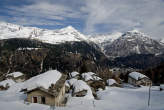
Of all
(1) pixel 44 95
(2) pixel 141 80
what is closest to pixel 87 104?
(1) pixel 44 95

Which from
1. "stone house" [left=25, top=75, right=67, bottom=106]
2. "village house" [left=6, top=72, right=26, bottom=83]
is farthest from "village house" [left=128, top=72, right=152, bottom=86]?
"village house" [left=6, top=72, right=26, bottom=83]

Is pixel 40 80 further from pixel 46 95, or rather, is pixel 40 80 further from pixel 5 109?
pixel 5 109

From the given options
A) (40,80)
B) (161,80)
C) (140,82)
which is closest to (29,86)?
(40,80)

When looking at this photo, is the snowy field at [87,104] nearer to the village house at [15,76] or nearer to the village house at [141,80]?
the village house at [141,80]

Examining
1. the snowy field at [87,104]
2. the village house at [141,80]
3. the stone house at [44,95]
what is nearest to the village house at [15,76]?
the snowy field at [87,104]

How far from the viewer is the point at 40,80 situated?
23750 mm

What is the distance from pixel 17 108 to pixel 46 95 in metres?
6.74

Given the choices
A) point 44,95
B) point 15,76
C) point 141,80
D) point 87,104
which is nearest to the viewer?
point 44,95

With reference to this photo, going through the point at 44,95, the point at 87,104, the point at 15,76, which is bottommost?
the point at 15,76

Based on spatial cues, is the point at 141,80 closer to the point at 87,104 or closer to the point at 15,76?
the point at 87,104

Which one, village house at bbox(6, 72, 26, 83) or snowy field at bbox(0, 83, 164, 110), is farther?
village house at bbox(6, 72, 26, 83)

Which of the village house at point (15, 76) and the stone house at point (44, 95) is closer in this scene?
the stone house at point (44, 95)

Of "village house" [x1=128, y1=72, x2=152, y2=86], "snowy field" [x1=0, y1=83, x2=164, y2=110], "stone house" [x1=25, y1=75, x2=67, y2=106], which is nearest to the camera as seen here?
"snowy field" [x1=0, y1=83, x2=164, y2=110]

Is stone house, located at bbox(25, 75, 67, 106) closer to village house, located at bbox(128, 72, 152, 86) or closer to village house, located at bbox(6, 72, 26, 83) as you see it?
village house, located at bbox(128, 72, 152, 86)
